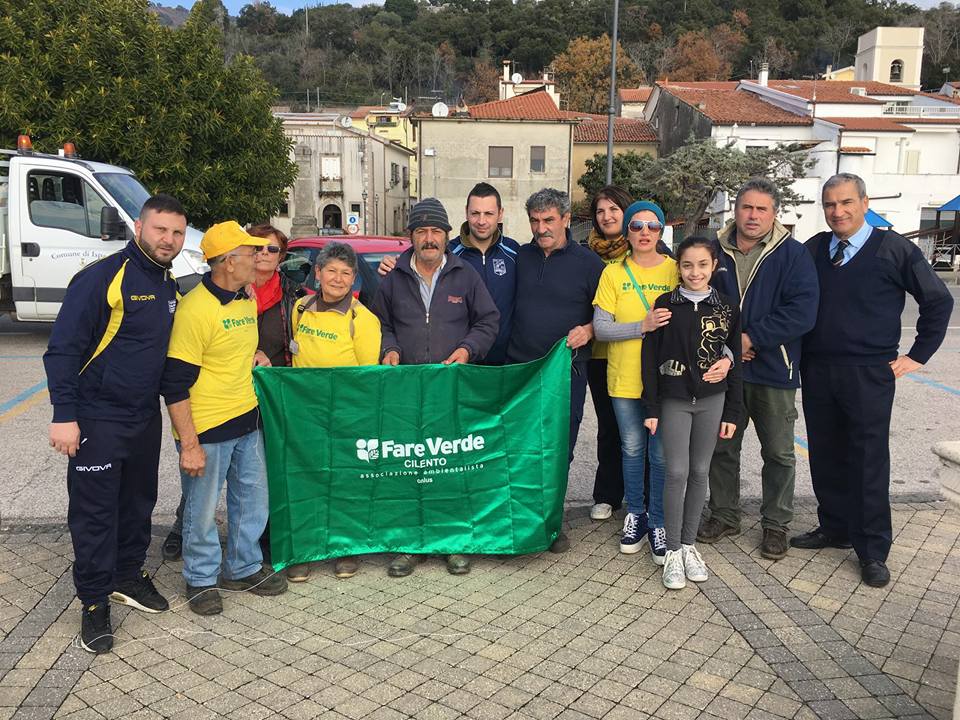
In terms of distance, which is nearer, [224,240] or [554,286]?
[224,240]

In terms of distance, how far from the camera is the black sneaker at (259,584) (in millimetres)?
3918

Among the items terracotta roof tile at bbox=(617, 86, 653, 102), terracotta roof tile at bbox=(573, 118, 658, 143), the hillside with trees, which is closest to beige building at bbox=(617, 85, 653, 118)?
terracotta roof tile at bbox=(617, 86, 653, 102)

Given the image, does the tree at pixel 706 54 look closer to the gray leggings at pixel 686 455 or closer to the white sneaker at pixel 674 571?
the gray leggings at pixel 686 455

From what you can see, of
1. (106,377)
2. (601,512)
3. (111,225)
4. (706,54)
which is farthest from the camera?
(706,54)

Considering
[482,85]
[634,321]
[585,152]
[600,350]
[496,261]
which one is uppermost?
[482,85]

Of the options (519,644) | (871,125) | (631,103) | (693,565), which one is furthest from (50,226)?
(631,103)

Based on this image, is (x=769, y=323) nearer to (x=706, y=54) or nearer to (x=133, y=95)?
(x=133, y=95)

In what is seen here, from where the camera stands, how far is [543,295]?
4520 millimetres

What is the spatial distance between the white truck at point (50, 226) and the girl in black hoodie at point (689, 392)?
25.3ft

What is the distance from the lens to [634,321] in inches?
167

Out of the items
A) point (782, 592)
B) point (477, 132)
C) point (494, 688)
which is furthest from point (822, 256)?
point (477, 132)

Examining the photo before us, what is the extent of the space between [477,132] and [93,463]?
37053 millimetres

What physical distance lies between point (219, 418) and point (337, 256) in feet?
3.23

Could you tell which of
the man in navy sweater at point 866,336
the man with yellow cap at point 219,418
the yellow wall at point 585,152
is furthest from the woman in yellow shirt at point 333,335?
the yellow wall at point 585,152
